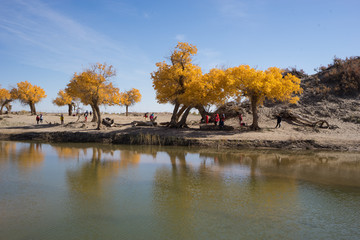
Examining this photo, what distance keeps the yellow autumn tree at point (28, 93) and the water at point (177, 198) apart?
4539 cm

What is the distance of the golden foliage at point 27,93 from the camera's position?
59125mm

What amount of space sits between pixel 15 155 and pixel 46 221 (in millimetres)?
13943

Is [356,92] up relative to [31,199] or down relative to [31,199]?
up

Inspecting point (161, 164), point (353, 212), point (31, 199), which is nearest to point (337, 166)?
point (353, 212)

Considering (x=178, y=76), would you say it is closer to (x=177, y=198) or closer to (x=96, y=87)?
(x=96, y=87)

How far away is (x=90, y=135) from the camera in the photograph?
95.5ft

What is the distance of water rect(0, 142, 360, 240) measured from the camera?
26.4ft

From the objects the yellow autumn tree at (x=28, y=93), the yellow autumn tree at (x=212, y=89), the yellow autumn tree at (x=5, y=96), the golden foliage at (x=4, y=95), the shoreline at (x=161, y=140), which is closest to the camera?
the shoreline at (x=161, y=140)

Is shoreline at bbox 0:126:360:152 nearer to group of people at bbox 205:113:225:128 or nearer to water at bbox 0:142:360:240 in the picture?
group of people at bbox 205:113:225:128

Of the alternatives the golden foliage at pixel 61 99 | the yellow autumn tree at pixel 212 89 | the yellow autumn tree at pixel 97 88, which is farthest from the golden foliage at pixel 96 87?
the golden foliage at pixel 61 99

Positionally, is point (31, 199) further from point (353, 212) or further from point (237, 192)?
point (353, 212)

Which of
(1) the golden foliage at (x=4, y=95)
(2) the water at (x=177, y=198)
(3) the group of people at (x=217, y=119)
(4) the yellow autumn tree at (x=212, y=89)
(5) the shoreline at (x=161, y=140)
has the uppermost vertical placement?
(1) the golden foliage at (x=4, y=95)

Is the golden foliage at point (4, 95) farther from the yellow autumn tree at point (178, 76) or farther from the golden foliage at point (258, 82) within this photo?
the golden foliage at point (258, 82)

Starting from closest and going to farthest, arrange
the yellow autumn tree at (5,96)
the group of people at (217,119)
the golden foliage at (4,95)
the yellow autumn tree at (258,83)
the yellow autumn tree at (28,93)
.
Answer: the yellow autumn tree at (258,83)
the group of people at (217,119)
the yellow autumn tree at (28,93)
the yellow autumn tree at (5,96)
the golden foliage at (4,95)
